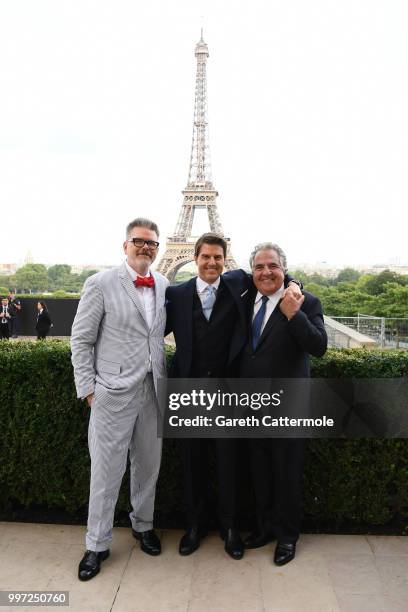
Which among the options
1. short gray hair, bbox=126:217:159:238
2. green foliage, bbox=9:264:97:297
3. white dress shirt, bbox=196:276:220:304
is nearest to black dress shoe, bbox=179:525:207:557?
white dress shirt, bbox=196:276:220:304

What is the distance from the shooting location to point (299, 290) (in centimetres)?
285

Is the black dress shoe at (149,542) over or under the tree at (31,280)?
under

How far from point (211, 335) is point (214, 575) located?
4.93 feet

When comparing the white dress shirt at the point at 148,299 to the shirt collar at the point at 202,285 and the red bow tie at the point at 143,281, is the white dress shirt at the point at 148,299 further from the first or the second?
the shirt collar at the point at 202,285

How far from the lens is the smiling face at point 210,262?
9.85 ft

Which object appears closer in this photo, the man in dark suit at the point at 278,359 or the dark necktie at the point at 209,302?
the man in dark suit at the point at 278,359

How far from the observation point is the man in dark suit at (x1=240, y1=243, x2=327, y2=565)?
114 inches

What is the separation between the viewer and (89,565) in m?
2.92

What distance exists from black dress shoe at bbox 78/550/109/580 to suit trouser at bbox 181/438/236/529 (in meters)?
0.66

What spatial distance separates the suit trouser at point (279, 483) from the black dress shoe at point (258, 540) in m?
0.04

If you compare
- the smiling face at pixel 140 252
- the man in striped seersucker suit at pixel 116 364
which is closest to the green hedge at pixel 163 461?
the man in striped seersucker suit at pixel 116 364

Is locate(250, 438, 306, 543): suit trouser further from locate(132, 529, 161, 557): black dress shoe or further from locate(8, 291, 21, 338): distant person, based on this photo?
locate(8, 291, 21, 338): distant person

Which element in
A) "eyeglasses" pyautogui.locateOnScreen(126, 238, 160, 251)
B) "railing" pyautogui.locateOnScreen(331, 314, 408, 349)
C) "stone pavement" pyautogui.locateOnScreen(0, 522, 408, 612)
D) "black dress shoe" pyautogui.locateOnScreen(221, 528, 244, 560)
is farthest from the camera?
"railing" pyautogui.locateOnScreen(331, 314, 408, 349)

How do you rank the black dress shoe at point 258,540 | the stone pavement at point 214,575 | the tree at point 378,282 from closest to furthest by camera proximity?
the stone pavement at point 214,575, the black dress shoe at point 258,540, the tree at point 378,282
